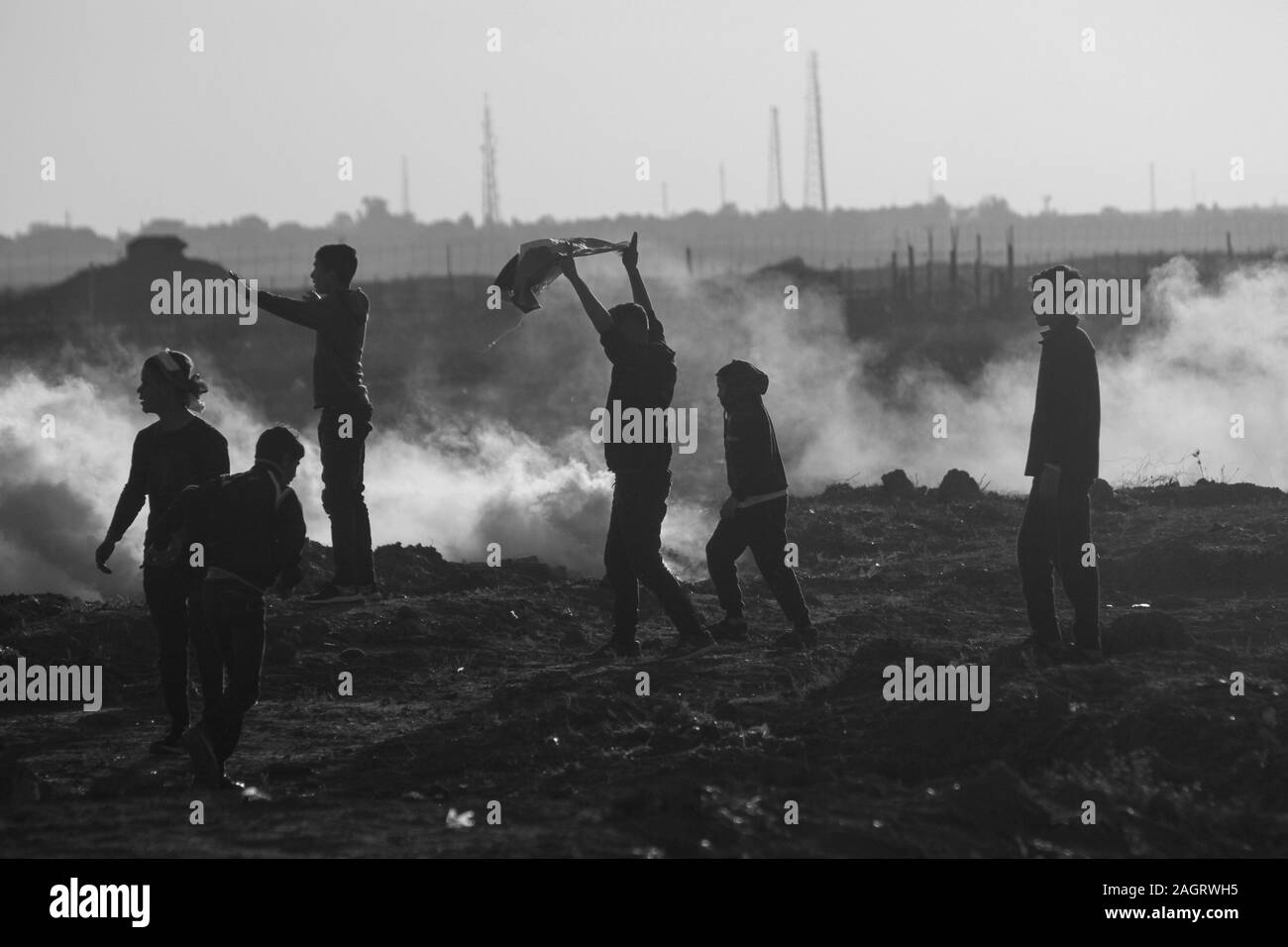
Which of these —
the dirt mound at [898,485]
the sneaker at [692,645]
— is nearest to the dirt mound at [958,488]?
the dirt mound at [898,485]

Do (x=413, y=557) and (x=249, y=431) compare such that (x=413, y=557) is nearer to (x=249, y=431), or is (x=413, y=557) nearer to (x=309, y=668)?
(x=309, y=668)

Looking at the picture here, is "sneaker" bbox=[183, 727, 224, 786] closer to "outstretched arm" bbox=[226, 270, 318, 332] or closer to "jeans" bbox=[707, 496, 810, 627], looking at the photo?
"outstretched arm" bbox=[226, 270, 318, 332]

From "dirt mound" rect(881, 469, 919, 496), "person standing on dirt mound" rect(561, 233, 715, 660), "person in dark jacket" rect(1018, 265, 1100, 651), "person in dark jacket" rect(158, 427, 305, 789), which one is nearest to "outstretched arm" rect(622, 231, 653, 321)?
"person standing on dirt mound" rect(561, 233, 715, 660)

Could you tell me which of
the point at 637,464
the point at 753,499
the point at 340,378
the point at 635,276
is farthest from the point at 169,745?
the point at 635,276

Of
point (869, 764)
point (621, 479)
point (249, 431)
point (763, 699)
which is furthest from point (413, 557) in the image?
point (249, 431)

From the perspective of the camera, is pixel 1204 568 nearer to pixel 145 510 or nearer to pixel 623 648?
pixel 623 648

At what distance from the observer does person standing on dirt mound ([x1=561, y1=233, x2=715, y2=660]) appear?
10.9 m

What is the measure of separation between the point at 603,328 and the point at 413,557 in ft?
19.2

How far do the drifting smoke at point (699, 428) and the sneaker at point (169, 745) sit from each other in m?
9.45

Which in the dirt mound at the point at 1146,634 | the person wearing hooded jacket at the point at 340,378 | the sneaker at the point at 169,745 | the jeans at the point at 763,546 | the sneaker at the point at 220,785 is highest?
the person wearing hooded jacket at the point at 340,378

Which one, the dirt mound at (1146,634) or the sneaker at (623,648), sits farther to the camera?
the sneaker at (623,648)

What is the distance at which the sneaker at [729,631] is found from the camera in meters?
11.7

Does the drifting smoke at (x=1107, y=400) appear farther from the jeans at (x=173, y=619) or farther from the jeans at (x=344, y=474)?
the jeans at (x=173, y=619)

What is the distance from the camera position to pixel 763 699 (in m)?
10.0
